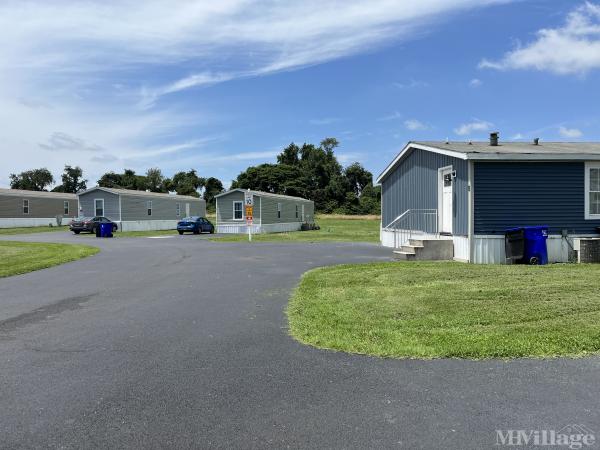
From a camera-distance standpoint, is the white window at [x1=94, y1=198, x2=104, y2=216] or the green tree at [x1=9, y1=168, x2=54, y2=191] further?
the green tree at [x1=9, y1=168, x2=54, y2=191]

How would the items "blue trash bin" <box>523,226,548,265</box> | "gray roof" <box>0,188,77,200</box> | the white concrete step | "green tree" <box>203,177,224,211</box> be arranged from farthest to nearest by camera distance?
"green tree" <box>203,177,224,211</box> → "gray roof" <box>0,188,77,200</box> → the white concrete step → "blue trash bin" <box>523,226,548,265</box>

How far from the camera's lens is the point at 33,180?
98438 millimetres

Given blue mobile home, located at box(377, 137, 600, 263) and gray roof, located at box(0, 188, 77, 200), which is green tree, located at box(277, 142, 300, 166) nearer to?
gray roof, located at box(0, 188, 77, 200)

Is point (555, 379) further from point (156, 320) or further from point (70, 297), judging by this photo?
point (70, 297)

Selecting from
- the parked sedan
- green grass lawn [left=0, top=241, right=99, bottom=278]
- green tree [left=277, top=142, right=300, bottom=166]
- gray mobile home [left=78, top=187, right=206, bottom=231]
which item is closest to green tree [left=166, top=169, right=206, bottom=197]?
green tree [left=277, top=142, right=300, bottom=166]

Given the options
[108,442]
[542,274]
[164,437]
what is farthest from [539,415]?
[542,274]

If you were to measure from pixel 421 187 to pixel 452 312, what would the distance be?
439 inches

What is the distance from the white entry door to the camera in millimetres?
15625

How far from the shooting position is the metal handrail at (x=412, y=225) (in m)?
16.7

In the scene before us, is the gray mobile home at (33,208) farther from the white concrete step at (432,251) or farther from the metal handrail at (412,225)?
the white concrete step at (432,251)

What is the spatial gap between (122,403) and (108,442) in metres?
0.71

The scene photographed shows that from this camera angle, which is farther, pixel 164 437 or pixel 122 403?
pixel 122 403

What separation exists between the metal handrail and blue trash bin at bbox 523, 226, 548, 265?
3.20 metres

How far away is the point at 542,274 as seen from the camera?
11.0m
